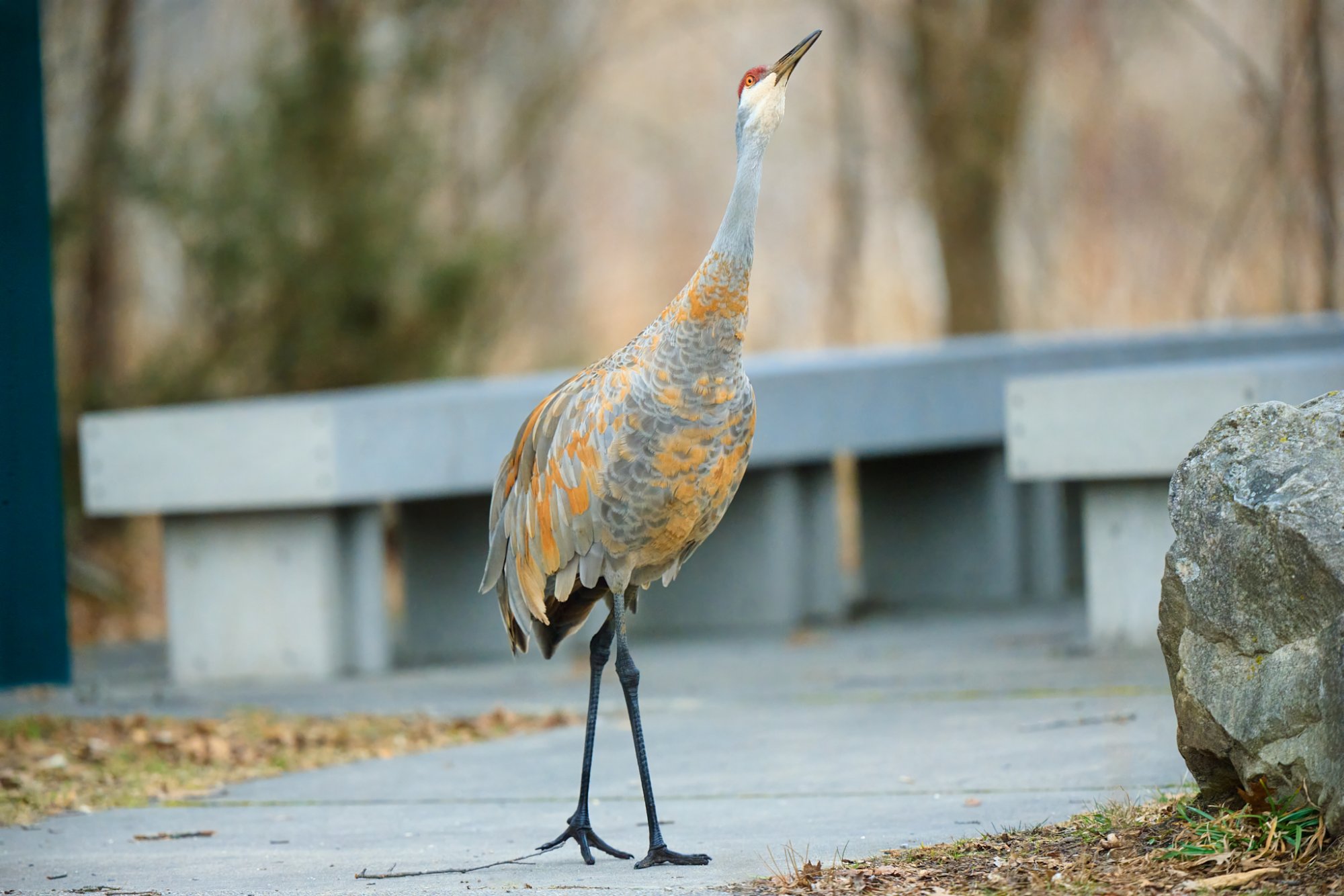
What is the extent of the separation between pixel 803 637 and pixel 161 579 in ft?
24.1

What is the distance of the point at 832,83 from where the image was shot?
2005 cm

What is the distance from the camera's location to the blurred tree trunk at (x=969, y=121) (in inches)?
662

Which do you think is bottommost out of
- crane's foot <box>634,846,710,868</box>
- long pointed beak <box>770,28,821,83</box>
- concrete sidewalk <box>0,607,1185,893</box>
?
concrete sidewalk <box>0,607,1185,893</box>

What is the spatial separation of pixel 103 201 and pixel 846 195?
26.6 ft

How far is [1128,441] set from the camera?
9031mm

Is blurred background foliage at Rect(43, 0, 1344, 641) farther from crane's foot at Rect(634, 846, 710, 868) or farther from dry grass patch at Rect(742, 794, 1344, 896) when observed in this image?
dry grass patch at Rect(742, 794, 1344, 896)

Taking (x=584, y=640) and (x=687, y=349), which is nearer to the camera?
(x=687, y=349)

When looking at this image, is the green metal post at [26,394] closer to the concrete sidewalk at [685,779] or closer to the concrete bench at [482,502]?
the concrete sidewalk at [685,779]

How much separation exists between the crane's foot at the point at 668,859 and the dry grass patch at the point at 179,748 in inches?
95.2

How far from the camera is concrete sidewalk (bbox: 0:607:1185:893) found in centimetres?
531

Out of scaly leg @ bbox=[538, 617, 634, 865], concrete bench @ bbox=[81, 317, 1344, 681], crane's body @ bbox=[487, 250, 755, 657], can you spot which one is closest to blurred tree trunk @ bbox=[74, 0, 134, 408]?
concrete bench @ bbox=[81, 317, 1344, 681]

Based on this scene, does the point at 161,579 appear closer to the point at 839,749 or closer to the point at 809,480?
the point at 809,480

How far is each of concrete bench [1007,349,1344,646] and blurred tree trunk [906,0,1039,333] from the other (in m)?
8.02

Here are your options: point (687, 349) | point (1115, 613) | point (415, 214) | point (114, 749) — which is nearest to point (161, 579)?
point (415, 214)
